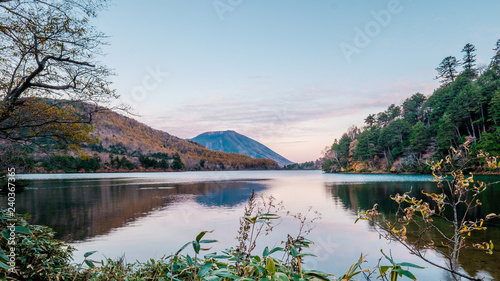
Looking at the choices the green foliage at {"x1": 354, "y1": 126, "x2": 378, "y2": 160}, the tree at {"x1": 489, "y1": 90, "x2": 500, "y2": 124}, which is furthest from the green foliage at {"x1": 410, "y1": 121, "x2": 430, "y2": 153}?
the green foliage at {"x1": 354, "y1": 126, "x2": 378, "y2": 160}

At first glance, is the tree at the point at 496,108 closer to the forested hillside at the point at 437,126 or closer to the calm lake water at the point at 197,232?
the forested hillside at the point at 437,126

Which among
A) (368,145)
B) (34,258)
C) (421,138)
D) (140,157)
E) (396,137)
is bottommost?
(34,258)

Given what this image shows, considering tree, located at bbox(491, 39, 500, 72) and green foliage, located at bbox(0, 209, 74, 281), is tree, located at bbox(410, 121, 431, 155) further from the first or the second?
green foliage, located at bbox(0, 209, 74, 281)

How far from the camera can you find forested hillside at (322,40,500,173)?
51688mm

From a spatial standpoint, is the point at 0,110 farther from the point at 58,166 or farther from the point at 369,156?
the point at 369,156

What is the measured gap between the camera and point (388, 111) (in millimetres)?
101125

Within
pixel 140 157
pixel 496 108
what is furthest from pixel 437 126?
pixel 140 157

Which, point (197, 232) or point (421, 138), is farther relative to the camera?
point (421, 138)

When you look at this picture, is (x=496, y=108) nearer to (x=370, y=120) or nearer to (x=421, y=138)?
(x=421, y=138)

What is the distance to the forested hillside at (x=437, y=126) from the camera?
5169cm

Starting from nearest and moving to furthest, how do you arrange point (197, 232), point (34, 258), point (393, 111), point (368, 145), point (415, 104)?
point (34, 258)
point (197, 232)
point (368, 145)
point (415, 104)
point (393, 111)

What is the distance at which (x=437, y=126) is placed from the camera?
62.4 meters

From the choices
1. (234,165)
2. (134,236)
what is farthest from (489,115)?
(234,165)

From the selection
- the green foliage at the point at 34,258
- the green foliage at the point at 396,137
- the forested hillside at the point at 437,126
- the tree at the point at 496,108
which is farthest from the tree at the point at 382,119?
the green foliage at the point at 34,258
